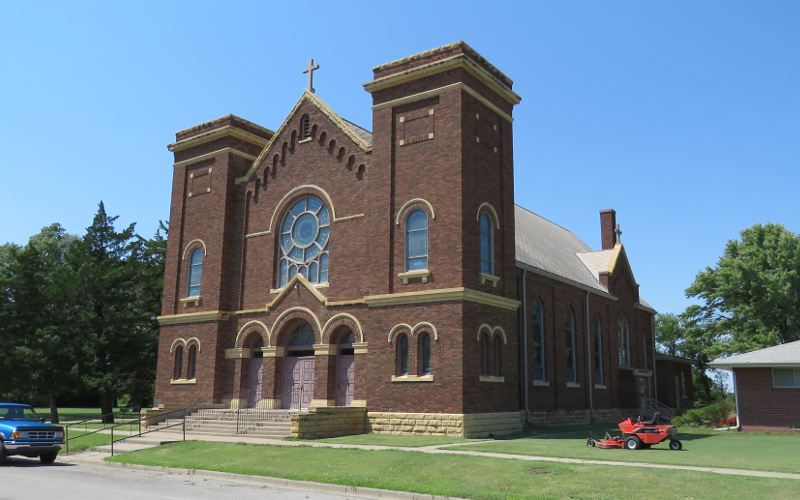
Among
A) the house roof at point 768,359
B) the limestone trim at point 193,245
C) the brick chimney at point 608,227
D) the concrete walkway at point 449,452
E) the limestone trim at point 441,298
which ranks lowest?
the concrete walkway at point 449,452

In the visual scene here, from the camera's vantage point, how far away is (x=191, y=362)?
32.5 m

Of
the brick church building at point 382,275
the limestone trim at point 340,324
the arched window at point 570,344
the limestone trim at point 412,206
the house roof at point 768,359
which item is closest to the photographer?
the brick church building at point 382,275

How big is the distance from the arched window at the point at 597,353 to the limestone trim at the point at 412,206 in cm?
1600

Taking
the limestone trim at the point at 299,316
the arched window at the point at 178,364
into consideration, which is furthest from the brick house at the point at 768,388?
the arched window at the point at 178,364

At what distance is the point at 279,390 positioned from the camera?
2962cm

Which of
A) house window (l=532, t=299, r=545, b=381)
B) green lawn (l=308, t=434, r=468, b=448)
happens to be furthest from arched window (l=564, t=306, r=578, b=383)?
green lawn (l=308, t=434, r=468, b=448)

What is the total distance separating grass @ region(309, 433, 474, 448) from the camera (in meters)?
21.4

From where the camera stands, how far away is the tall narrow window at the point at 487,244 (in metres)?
26.6

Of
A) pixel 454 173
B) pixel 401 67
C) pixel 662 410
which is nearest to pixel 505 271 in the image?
pixel 454 173

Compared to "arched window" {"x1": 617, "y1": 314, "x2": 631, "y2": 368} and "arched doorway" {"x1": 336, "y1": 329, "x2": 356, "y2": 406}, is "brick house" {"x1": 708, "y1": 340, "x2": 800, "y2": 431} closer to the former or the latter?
"arched window" {"x1": 617, "y1": 314, "x2": 631, "y2": 368}

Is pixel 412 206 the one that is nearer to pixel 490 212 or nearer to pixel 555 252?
pixel 490 212

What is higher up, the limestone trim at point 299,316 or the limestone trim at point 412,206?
the limestone trim at point 412,206

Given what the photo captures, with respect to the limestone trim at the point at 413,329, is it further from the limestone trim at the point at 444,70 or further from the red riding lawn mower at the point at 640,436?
the limestone trim at the point at 444,70

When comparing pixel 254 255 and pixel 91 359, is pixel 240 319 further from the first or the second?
pixel 91 359
